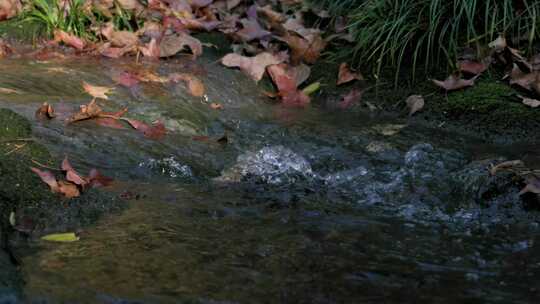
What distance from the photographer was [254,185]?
3229 millimetres

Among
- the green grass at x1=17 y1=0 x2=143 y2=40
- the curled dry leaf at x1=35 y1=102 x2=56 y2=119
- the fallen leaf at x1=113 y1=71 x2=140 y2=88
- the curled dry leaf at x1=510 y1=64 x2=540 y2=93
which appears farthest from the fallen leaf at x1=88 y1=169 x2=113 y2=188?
the curled dry leaf at x1=510 y1=64 x2=540 y2=93

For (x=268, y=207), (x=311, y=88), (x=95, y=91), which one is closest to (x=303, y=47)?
(x=311, y=88)

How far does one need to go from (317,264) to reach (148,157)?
3.89ft

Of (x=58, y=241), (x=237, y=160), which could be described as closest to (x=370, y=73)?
→ (x=237, y=160)

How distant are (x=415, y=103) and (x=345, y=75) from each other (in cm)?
49

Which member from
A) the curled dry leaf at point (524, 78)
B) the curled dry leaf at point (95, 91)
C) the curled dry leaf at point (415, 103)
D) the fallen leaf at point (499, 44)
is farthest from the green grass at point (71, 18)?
the curled dry leaf at point (524, 78)

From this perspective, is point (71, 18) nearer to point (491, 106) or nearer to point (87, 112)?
point (87, 112)

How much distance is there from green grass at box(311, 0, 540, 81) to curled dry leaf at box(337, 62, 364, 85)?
0.09 metres

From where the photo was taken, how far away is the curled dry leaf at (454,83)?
438 centimetres

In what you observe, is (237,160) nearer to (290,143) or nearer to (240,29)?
(290,143)

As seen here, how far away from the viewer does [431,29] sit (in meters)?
4.43

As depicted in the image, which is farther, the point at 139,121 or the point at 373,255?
the point at 139,121

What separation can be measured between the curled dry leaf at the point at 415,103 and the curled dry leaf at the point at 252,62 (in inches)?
31.4

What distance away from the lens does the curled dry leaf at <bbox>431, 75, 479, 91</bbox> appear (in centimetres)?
438
